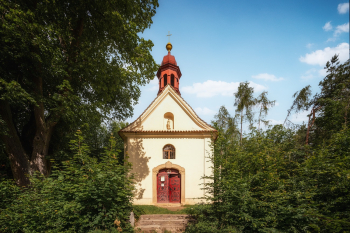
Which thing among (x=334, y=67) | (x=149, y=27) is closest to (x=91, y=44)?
(x=149, y=27)

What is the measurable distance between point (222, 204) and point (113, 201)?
4.11 m

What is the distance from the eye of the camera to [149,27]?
392 inches

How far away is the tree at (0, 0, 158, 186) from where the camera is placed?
7.04m

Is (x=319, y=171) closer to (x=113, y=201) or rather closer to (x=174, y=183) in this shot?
(x=113, y=201)

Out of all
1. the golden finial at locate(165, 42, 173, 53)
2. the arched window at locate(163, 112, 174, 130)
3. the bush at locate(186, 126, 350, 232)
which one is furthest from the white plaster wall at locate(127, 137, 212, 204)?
the golden finial at locate(165, 42, 173, 53)

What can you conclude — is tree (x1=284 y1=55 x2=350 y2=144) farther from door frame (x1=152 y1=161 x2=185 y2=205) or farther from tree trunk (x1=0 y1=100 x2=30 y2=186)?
tree trunk (x1=0 y1=100 x2=30 y2=186)

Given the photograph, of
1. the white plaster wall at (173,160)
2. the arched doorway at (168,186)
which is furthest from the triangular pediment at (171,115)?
the arched doorway at (168,186)

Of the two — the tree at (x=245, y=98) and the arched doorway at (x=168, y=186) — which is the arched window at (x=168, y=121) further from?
the tree at (x=245, y=98)

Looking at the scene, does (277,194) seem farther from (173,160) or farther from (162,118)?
(162,118)

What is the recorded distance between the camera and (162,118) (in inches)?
486

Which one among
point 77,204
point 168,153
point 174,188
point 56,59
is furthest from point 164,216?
point 56,59

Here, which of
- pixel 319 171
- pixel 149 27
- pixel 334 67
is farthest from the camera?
pixel 334 67

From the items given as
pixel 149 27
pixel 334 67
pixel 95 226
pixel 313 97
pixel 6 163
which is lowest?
pixel 95 226

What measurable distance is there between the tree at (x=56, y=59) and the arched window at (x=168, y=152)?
456 centimetres
